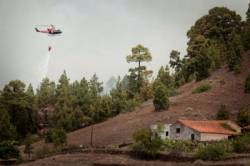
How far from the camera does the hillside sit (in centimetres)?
8200

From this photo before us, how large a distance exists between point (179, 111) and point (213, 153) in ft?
90.7

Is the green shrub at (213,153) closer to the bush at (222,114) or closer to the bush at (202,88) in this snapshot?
the bush at (222,114)

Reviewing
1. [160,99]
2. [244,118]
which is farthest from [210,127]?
[160,99]

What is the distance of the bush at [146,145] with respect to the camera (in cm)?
6387

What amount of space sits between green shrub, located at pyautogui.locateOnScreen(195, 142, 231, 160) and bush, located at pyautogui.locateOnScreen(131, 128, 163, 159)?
5.64m

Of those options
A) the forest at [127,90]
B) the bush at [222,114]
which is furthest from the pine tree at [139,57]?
the bush at [222,114]

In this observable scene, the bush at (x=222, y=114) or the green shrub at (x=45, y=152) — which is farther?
the bush at (x=222, y=114)

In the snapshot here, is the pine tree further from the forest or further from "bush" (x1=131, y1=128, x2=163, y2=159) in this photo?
"bush" (x1=131, y1=128, x2=163, y2=159)

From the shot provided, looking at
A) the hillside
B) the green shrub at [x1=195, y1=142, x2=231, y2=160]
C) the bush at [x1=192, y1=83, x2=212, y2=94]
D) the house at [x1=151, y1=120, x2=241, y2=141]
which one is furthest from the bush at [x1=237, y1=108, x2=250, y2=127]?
the bush at [x1=192, y1=83, x2=212, y2=94]

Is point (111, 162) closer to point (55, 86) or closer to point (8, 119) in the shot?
point (8, 119)

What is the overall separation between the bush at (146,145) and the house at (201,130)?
636 cm

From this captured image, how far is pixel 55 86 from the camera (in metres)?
114

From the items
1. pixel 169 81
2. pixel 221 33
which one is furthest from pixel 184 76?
pixel 221 33

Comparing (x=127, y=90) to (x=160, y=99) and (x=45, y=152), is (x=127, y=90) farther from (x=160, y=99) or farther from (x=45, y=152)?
(x=45, y=152)
